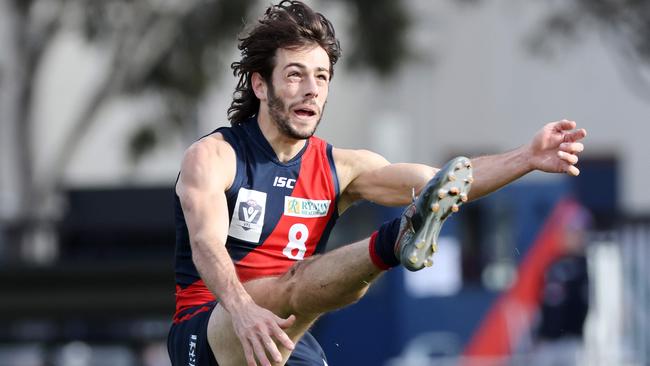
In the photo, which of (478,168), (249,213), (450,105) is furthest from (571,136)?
(450,105)

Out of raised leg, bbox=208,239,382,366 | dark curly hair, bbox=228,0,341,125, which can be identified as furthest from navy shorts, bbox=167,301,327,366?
dark curly hair, bbox=228,0,341,125

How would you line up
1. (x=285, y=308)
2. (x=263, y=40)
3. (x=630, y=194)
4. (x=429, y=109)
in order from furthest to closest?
1. (x=429, y=109)
2. (x=630, y=194)
3. (x=263, y=40)
4. (x=285, y=308)

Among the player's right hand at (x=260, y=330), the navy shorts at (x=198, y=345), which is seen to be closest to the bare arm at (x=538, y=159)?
the navy shorts at (x=198, y=345)

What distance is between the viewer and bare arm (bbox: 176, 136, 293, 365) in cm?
595

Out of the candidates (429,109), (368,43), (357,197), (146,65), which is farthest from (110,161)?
(357,197)

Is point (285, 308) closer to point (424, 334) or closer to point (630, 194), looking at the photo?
point (424, 334)

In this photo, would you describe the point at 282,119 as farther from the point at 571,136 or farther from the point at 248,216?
the point at 571,136

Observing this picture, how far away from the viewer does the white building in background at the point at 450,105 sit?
28391mm

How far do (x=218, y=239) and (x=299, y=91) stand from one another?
35.7 inches

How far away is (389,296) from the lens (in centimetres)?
1428

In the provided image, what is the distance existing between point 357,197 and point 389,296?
23.2 ft

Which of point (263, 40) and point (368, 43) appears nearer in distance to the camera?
point (263, 40)

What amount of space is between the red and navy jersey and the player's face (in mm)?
196

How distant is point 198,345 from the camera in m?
6.81
